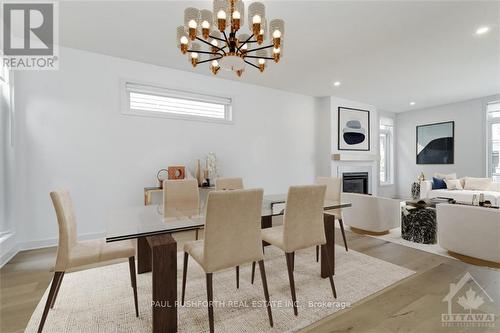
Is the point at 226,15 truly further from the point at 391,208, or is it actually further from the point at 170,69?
the point at 391,208

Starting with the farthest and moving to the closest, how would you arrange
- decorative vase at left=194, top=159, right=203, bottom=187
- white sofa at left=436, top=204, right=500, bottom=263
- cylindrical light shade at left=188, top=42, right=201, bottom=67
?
decorative vase at left=194, top=159, right=203, bottom=187, white sofa at left=436, top=204, right=500, bottom=263, cylindrical light shade at left=188, top=42, right=201, bottom=67

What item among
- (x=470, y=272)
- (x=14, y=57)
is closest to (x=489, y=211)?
(x=470, y=272)

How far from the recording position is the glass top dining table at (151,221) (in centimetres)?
151

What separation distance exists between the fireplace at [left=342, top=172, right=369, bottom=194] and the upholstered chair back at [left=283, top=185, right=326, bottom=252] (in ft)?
14.3

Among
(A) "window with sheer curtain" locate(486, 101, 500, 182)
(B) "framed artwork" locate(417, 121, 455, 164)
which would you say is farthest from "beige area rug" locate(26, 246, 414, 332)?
(B) "framed artwork" locate(417, 121, 455, 164)

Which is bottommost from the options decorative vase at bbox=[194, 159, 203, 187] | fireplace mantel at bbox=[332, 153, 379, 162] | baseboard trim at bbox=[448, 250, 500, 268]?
baseboard trim at bbox=[448, 250, 500, 268]

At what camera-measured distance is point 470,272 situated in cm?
238

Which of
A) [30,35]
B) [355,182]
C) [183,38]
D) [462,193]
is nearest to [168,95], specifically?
[30,35]

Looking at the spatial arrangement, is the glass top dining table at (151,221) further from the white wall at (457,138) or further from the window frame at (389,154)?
the window frame at (389,154)

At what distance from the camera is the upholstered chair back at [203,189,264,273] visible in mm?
1482

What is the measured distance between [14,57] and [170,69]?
6.25ft

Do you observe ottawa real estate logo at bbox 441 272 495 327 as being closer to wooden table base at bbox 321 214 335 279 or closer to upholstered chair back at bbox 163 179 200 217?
wooden table base at bbox 321 214 335 279

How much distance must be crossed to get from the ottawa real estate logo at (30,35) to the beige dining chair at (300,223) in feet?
9.96

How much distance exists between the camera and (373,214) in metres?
3.49
